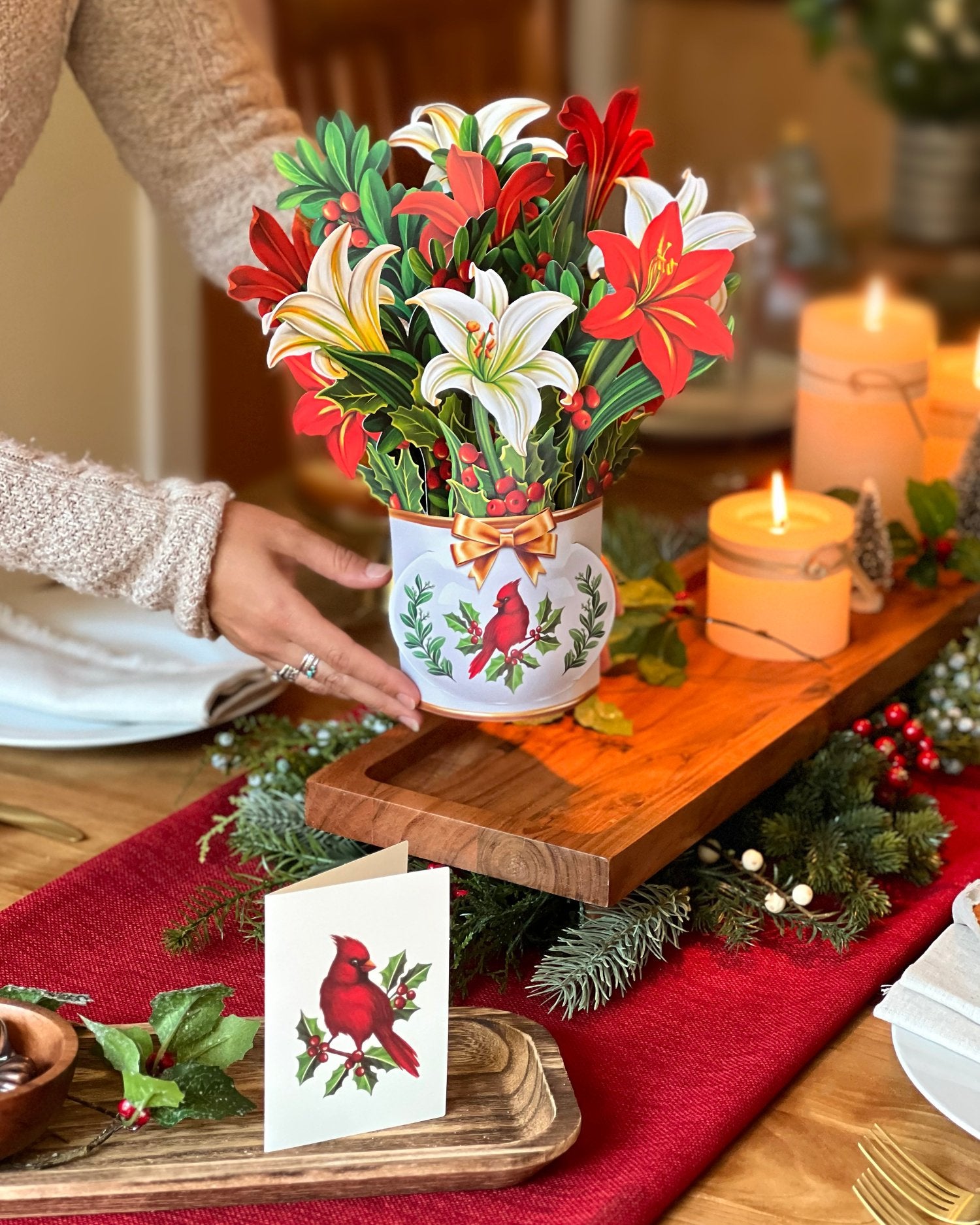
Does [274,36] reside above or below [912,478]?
above

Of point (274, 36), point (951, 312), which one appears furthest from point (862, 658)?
point (951, 312)

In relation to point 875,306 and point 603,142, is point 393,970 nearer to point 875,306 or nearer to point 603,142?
point 603,142

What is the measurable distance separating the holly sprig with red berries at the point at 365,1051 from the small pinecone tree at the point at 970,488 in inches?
27.7

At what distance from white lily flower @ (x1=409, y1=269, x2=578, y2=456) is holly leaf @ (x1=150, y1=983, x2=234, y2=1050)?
30 cm

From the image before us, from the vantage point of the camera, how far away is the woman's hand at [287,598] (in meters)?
0.84

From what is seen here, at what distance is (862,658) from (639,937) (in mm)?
310

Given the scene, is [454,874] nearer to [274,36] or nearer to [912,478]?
[912,478]

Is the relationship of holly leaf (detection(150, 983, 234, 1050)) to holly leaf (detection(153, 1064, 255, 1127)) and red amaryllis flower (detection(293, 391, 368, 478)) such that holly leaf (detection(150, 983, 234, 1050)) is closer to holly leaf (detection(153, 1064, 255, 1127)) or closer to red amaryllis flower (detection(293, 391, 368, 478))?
holly leaf (detection(153, 1064, 255, 1127))

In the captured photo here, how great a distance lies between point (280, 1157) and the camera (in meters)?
0.61

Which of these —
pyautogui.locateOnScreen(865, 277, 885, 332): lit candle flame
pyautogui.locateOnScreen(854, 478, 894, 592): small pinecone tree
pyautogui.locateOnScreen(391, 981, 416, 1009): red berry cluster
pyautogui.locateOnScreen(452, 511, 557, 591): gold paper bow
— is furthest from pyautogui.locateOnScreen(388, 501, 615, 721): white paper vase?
pyautogui.locateOnScreen(865, 277, 885, 332): lit candle flame

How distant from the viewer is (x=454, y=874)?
2.72 feet

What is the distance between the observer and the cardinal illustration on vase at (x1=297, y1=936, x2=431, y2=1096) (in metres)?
0.62

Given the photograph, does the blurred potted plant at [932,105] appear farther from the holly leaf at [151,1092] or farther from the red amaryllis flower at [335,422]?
the holly leaf at [151,1092]

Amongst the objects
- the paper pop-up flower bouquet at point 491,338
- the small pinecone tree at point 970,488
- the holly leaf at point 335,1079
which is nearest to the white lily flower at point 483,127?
the paper pop-up flower bouquet at point 491,338
